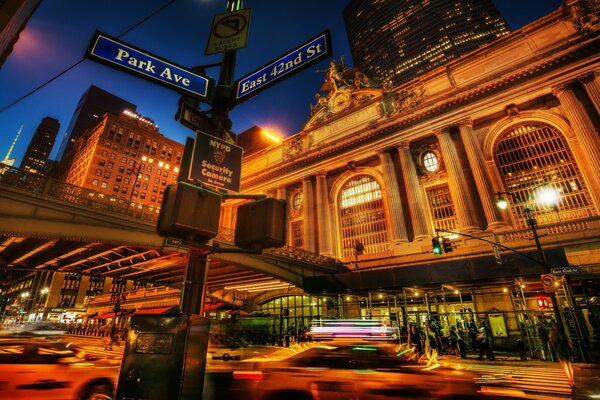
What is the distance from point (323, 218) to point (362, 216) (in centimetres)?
457

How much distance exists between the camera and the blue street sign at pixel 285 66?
183 inches

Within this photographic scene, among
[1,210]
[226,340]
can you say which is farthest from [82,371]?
[226,340]

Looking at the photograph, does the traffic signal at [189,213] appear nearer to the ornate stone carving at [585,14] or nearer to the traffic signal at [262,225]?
the traffic signal at [262,225]

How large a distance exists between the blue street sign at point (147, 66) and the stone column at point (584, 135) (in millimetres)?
27539

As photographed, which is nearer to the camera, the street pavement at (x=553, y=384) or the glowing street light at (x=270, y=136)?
the street pavement at (x=553, y=384)

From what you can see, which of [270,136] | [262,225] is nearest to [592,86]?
[262,225]

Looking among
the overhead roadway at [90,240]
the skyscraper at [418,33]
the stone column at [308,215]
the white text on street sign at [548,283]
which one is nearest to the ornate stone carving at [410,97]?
the stone column at [308,215]

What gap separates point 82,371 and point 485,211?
27495 millimetres

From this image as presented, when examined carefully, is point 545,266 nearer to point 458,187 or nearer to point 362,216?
point 458,187

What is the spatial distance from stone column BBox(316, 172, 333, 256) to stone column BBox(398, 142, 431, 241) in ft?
30.6

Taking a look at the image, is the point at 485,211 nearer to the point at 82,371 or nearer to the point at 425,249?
the point at 425,249

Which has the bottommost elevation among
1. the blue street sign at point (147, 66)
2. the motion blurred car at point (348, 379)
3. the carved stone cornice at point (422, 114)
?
the motion blurred car at point (348, 379)

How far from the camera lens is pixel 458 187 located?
2605 centimetres

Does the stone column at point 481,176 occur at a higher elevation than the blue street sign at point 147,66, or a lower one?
higher
